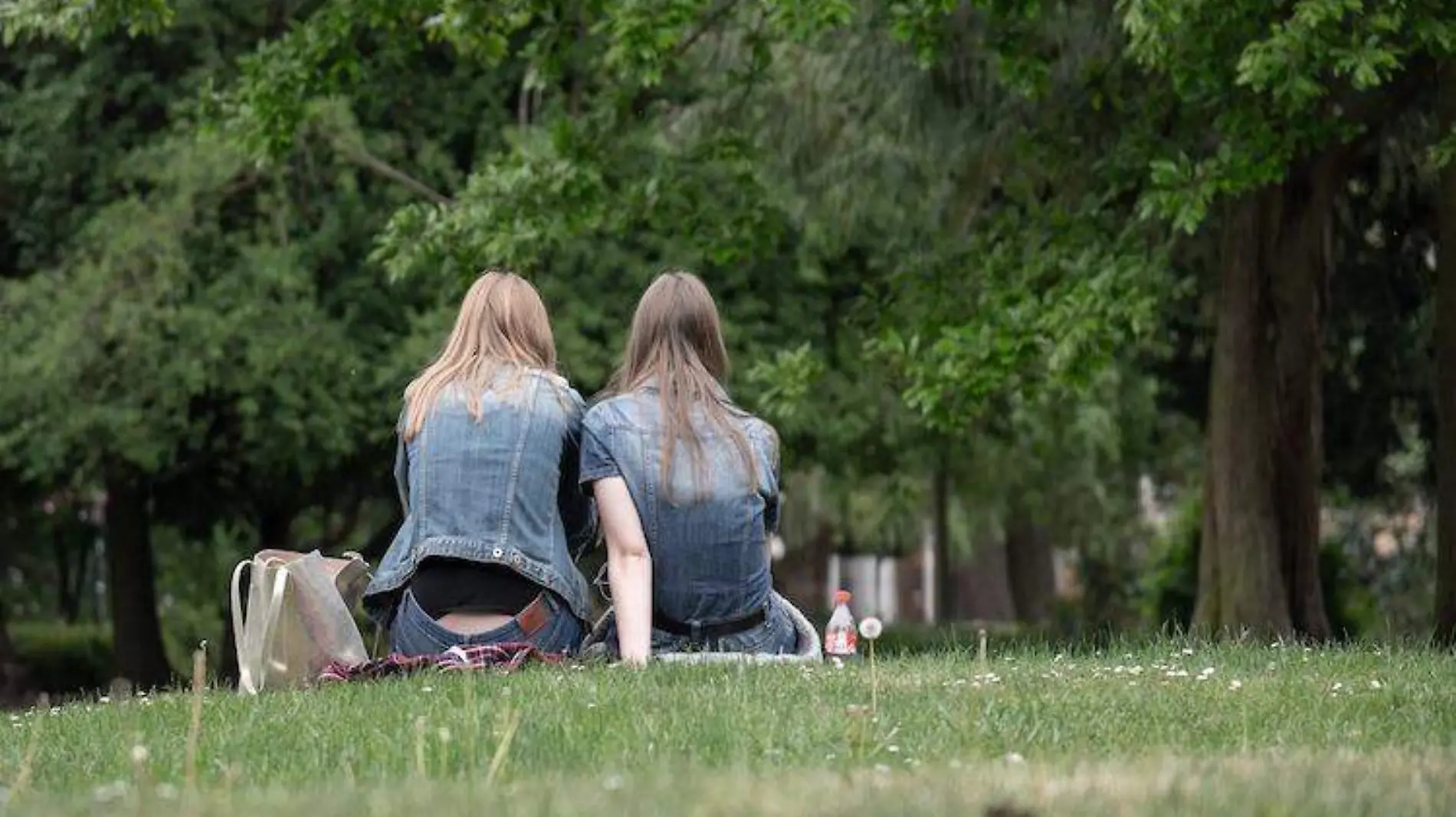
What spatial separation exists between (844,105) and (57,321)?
6.61 m

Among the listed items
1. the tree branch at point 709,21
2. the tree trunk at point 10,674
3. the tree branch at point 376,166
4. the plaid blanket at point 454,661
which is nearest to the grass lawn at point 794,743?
the plaid blanket at point 454,661

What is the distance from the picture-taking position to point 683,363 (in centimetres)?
933

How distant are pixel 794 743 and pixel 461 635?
2.67 meters

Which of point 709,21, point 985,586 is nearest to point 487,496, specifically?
point 709,21

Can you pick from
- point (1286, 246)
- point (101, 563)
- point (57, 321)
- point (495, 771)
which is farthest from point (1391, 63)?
point (101, 563)

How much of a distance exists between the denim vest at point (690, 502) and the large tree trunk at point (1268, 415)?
9.44 meters

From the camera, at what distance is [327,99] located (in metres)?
20.3

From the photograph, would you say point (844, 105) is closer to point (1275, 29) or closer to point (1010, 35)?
point (1010, 35)

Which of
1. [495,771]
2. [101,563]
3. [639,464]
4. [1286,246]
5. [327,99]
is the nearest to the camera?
[495,771]

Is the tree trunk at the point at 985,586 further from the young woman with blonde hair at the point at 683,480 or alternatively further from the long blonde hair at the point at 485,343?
the long blonde hair at the point at 485,343

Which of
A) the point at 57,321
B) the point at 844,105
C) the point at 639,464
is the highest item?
the point at 844,105

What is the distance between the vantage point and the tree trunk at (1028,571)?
3756 centimetres

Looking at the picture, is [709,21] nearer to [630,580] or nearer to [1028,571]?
[630,580]

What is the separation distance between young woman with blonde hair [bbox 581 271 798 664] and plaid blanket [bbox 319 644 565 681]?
33 centimetres
